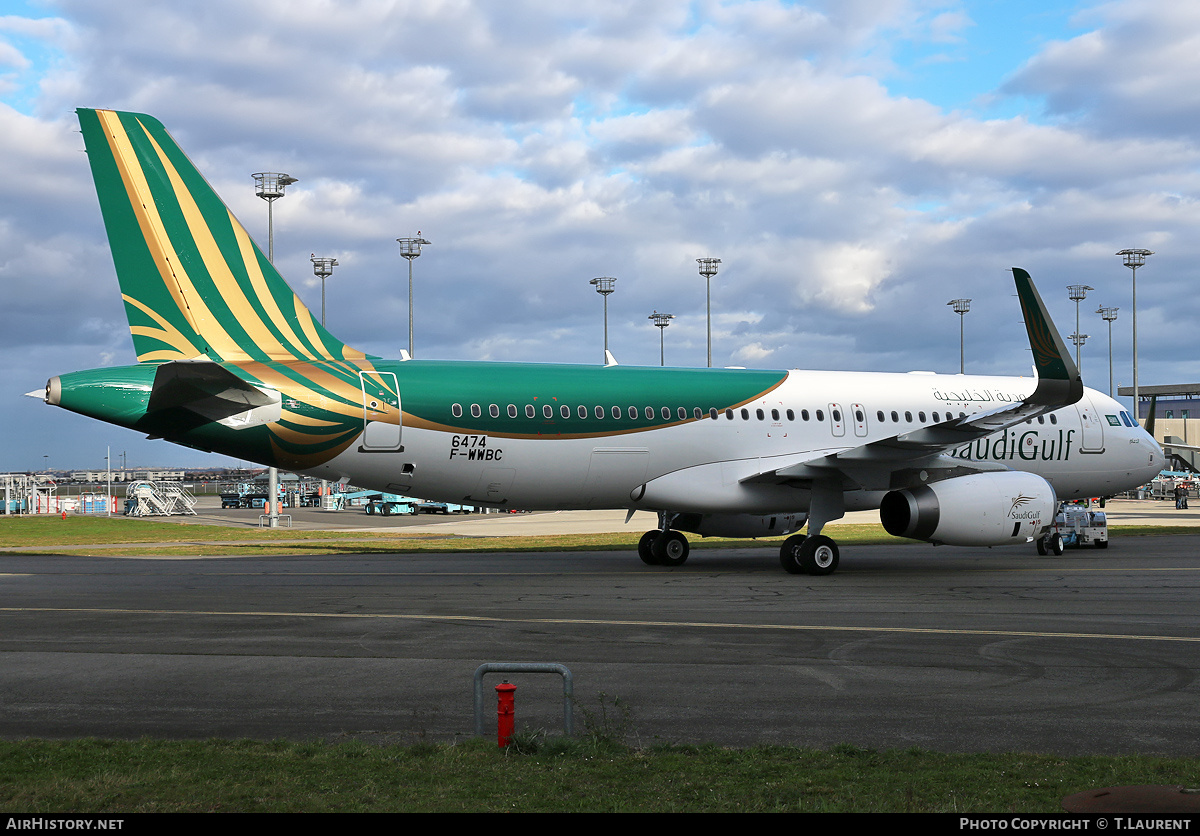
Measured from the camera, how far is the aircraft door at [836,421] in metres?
23.5

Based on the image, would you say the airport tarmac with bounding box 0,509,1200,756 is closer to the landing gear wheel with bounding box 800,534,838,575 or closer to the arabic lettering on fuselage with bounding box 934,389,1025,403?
the landing gear wheel with bounding box 800,534,838,575

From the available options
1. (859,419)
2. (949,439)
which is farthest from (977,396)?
(949,439)

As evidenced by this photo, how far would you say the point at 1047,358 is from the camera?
19.2 m

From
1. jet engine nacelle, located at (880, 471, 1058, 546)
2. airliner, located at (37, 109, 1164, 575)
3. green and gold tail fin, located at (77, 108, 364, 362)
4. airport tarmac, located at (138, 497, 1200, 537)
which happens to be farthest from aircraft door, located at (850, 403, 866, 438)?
airport tarmac, located at (138, 497, 1200, 537)

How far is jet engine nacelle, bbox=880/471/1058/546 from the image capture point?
2028 cm

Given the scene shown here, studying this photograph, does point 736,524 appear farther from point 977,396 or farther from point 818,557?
point 977,396

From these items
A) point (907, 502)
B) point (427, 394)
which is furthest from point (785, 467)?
point (427, 394)

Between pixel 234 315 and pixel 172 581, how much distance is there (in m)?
5.51

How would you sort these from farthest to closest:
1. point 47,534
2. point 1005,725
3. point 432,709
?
point 47,534
point 432,709
point 1005,725

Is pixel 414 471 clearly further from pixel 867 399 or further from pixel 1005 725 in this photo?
pixel 1005 725

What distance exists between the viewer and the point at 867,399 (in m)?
24.2

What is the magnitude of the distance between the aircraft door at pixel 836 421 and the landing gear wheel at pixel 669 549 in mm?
4375

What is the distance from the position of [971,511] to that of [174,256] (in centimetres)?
1634

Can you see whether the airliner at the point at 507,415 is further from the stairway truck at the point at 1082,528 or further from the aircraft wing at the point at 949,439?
the stairway truck at the point at 1082,528
